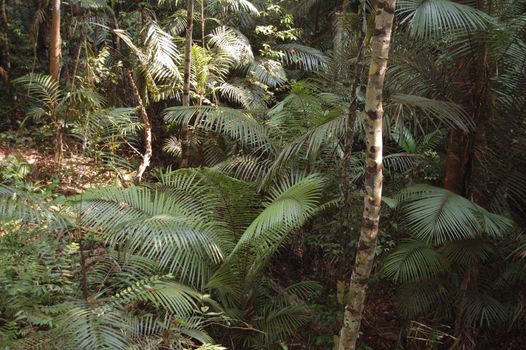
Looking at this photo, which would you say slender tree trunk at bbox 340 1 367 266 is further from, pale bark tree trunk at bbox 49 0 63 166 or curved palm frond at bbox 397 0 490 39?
pale bark tree trunk at bbox 49 0 63 166

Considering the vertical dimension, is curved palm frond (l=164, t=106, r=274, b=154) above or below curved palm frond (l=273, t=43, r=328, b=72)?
below

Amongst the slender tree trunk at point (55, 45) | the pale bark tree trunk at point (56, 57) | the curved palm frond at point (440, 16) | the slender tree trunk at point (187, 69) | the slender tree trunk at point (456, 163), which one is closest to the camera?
the curved palm frond at point (440, 16)

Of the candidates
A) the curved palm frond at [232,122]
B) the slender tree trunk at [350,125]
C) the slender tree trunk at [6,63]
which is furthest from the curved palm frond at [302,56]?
the slender tree trunk at [350,125]

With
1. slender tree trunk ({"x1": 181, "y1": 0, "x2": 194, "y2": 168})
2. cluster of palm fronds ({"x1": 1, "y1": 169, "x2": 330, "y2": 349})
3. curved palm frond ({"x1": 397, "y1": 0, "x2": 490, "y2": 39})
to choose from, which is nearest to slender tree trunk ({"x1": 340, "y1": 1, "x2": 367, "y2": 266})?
cluster of palm fronds ({"x1": 1, "y1": 169, "x2": 330, "y2": 349})

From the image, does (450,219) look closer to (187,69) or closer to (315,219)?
(315,219)

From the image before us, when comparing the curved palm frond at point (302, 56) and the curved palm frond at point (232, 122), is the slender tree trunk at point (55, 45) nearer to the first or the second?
the curved palm frond at point (232, 122)

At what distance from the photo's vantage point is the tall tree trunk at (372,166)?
8.57 feet

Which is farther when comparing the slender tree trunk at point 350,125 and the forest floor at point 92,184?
the forest floor at point 92,184

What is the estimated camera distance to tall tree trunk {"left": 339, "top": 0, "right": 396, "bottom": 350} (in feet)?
8.57

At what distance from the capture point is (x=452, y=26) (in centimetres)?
346

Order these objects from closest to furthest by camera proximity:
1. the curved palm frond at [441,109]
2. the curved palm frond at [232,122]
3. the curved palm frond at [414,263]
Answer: the curved palm frond at [441,109]
the curved palm frond at [414,263]
the curved palm frond at [232,122]

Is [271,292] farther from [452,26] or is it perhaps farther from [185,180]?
[452,26]

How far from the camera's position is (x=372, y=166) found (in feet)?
8.98

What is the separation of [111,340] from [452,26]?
10.1 ft
